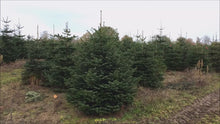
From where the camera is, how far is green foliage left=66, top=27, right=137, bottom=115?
4.46m

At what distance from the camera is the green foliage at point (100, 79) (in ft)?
14.6

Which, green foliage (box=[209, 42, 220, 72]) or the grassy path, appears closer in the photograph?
the grassy path

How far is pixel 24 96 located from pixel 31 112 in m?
1.61

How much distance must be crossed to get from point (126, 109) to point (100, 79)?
1.49 meters

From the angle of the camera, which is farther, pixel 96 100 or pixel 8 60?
pixel 8 60

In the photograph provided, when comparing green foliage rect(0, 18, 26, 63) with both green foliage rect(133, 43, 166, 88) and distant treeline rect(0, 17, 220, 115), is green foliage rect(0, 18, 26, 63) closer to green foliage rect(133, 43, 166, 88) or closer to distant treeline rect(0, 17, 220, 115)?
distant treeline rect(0, 17, 220, 115)

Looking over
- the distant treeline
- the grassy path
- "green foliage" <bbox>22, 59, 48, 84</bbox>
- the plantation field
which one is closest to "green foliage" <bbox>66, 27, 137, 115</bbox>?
the distant treeline

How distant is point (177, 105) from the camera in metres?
5.59

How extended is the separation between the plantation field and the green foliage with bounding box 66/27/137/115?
41 cm

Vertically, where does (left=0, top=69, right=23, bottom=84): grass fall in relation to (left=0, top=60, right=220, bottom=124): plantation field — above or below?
above

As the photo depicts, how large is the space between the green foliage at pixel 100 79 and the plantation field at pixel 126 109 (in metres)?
0.41

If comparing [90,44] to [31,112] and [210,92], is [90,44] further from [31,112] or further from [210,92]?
[210,92]

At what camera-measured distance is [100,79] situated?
4594 millimetres

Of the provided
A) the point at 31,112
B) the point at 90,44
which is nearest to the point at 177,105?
the point at 90,44
